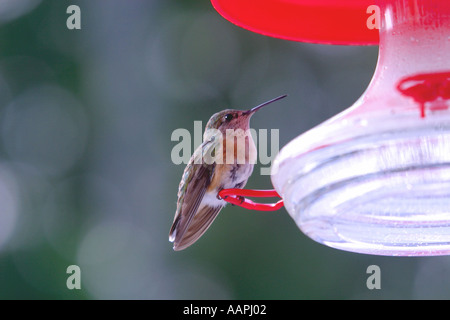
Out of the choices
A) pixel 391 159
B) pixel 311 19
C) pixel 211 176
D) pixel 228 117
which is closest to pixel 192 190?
pixel 211 176

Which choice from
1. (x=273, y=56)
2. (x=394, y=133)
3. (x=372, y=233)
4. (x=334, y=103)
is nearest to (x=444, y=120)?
(x=394, y=133)

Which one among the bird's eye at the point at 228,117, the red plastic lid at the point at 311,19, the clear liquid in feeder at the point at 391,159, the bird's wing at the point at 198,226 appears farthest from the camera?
the bird's eye at the point at 228,117

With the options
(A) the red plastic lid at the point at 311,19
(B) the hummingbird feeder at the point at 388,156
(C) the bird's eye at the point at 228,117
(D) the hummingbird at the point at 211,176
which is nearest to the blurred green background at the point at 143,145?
(C) the bird's eye at the point at 228,117

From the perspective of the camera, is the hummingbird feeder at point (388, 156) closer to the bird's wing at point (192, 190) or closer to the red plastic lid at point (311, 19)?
the red plastic lid at point (311, 19)

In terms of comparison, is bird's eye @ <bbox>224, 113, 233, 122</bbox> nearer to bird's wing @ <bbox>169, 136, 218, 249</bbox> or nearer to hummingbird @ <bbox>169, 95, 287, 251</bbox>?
hummingbird @ <bbox>169, 95, 287, 251</bbox>

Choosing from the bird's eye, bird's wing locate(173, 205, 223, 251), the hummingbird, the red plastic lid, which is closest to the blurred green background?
the bird's eye

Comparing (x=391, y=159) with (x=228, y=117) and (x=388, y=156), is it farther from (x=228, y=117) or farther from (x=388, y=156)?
(x=228, y=117)

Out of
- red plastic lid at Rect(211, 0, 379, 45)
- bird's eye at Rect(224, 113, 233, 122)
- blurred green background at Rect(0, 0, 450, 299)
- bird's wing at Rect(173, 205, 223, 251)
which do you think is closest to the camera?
red plastic lid at Rect(211, 0, 379, 45)
